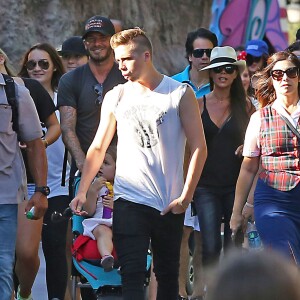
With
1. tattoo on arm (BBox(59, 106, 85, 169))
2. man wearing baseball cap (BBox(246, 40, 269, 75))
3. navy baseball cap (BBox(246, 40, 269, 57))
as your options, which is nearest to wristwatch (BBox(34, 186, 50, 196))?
tattoo on arm (BBox(59, 106, 85, 169))

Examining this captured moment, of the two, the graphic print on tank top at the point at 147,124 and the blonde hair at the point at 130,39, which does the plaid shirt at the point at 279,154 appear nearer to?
the graphic print on tank top at the point at 147,124

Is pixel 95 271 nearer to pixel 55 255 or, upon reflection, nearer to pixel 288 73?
pixel 55 255

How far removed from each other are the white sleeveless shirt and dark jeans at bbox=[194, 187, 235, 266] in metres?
1.90

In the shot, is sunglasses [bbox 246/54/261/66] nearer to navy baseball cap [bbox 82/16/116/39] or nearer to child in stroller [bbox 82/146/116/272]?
navy baseball cap [bbox 82/16/116/39]

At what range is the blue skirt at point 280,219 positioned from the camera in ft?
21.4

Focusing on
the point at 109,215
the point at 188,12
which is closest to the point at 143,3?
the point at 188,12

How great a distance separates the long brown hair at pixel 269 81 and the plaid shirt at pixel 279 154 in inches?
14.4

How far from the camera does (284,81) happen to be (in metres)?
6.92

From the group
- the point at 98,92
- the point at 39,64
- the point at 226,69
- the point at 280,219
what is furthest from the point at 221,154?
the point at 280,219

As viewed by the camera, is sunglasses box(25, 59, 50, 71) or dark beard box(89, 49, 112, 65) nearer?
dark beard box(89, 49, 112, 65)

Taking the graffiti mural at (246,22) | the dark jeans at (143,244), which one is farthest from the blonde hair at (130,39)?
the graffiti mural at (246,22)

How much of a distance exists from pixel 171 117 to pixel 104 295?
58.8 inches

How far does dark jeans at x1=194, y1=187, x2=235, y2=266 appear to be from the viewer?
8172 mm

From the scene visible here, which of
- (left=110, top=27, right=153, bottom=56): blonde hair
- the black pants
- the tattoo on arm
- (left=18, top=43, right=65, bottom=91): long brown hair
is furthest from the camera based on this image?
(left=18, top=43, right=65, bottom=91): long brown hair
